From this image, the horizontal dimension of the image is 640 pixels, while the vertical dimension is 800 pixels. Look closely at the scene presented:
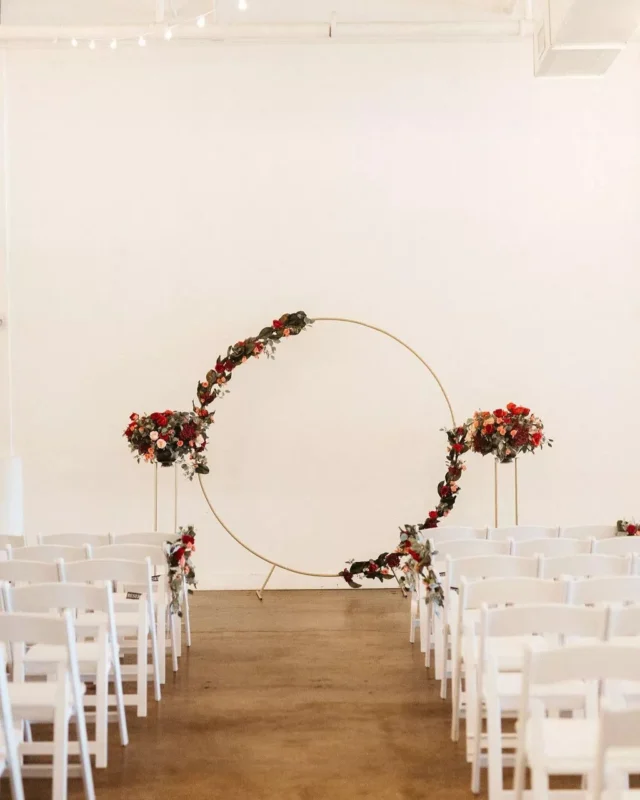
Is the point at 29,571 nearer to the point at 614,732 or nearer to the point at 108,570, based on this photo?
the point at 108,570

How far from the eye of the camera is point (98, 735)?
171 inches

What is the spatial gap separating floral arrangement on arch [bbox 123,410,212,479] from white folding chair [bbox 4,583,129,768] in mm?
2843

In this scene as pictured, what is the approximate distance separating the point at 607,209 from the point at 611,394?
77.5 inches

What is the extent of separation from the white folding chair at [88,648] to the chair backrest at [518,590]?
184cm

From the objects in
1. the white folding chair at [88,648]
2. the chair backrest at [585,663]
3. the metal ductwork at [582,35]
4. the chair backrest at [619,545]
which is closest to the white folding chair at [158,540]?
the chair backrest at [619,545]

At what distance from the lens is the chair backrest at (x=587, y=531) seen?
21.9 ft

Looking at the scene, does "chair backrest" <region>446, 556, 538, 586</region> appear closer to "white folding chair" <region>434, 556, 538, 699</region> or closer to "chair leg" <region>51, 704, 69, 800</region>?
"white folding chair" <region>434, 556, 538, 699</region>

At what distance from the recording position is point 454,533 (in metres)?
6.58

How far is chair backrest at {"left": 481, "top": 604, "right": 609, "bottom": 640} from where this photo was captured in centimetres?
359

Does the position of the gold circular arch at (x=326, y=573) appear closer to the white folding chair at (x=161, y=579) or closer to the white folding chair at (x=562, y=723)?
the white folding chair at (x=161, y=579)

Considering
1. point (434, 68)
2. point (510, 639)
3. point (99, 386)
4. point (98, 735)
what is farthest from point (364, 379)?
point (98, 735)

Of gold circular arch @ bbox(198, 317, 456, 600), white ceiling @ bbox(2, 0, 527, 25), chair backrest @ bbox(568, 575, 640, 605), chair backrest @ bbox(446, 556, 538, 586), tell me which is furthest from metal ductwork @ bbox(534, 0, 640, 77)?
chair backrest @ bbox(568, 575, 640, 605)

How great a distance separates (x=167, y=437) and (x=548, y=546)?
337 cm

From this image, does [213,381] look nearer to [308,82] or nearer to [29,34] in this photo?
[308,82]
